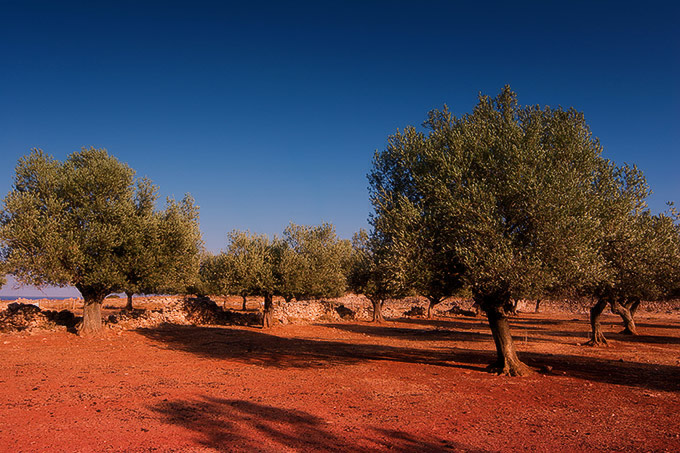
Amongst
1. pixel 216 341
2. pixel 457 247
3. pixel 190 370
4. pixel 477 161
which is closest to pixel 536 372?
pixel 457 247

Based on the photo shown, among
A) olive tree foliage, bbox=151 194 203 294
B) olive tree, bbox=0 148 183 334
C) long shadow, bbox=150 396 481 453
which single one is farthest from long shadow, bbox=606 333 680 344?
olive tree, bbox=0 148 183 334

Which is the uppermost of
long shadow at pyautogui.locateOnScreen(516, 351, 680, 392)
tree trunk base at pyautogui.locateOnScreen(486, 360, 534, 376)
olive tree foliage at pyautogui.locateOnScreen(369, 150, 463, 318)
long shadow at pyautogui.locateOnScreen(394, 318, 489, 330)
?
olive tree foliage at pyautogui.locateOnScreen(369, 150, 463, 318)

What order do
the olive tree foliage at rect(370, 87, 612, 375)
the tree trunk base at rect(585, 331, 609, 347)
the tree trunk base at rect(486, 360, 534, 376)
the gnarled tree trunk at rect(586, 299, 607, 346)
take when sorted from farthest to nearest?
the tree trunk base at rect(585, 331, 609, 347) → the gnarled tree trunk at rect(586, 299, 607, 346) → the tree trunk base at rect(486, 360, 534, 376) → the olive tree foliage at rect(370, 87, 612, 375)

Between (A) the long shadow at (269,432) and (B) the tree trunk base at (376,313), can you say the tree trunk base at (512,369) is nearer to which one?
(A) the long shadow at (269,432)

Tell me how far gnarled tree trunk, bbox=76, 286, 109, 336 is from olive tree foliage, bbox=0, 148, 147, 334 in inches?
4.4

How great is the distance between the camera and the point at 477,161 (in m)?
15.8

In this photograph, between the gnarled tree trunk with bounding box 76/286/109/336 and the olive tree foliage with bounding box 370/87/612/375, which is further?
the gnarled tree trunk with bounding box 76/286/109/336

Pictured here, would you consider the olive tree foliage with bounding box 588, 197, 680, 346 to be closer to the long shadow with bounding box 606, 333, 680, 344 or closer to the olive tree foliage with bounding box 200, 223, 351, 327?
the long shadow with bounding box 606, 333, 680, 344

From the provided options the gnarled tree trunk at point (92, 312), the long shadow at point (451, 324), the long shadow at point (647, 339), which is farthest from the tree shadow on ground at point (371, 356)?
the long shadow at point (451, 324)

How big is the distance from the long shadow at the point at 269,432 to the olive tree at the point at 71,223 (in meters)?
16.7

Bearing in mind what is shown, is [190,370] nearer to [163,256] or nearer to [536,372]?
[163,256]

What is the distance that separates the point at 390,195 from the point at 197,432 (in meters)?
12.9

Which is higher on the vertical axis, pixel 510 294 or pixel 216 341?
pixel 510 294

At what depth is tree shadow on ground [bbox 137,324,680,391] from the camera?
16984 millimetres
